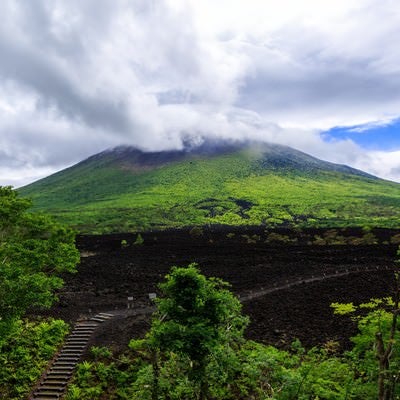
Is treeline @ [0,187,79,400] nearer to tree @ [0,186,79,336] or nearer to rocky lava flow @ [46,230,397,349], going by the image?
tree @ [0,186,79,336]

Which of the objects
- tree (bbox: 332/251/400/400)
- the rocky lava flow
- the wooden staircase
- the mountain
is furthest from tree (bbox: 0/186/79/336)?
the mountain

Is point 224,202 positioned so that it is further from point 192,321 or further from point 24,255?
point 192,321

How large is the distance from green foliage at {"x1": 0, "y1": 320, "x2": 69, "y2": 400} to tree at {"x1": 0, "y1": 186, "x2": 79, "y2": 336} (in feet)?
6.20

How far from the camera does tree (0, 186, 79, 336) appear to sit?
59.9 feet

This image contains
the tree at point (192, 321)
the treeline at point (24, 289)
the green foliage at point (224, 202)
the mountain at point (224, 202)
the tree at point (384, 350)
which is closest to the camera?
the tree at point (384, 350)

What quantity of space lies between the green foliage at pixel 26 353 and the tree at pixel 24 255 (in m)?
1.89

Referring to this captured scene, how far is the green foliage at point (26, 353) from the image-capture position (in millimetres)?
21203

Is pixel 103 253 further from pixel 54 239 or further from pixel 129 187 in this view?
pixel 129 187

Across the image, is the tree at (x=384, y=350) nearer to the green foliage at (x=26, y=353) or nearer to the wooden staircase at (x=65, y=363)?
the wooden staircase at (x=65, y=363)

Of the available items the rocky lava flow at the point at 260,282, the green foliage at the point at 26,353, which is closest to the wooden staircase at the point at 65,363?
the green foliage at the point at 26,353

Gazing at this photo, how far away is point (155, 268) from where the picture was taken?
48281 mm

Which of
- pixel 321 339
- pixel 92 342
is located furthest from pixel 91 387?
pixel 321 339

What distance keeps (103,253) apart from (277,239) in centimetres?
3240

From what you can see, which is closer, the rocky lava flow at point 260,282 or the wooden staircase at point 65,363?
the wooden staircase at point 65,363
